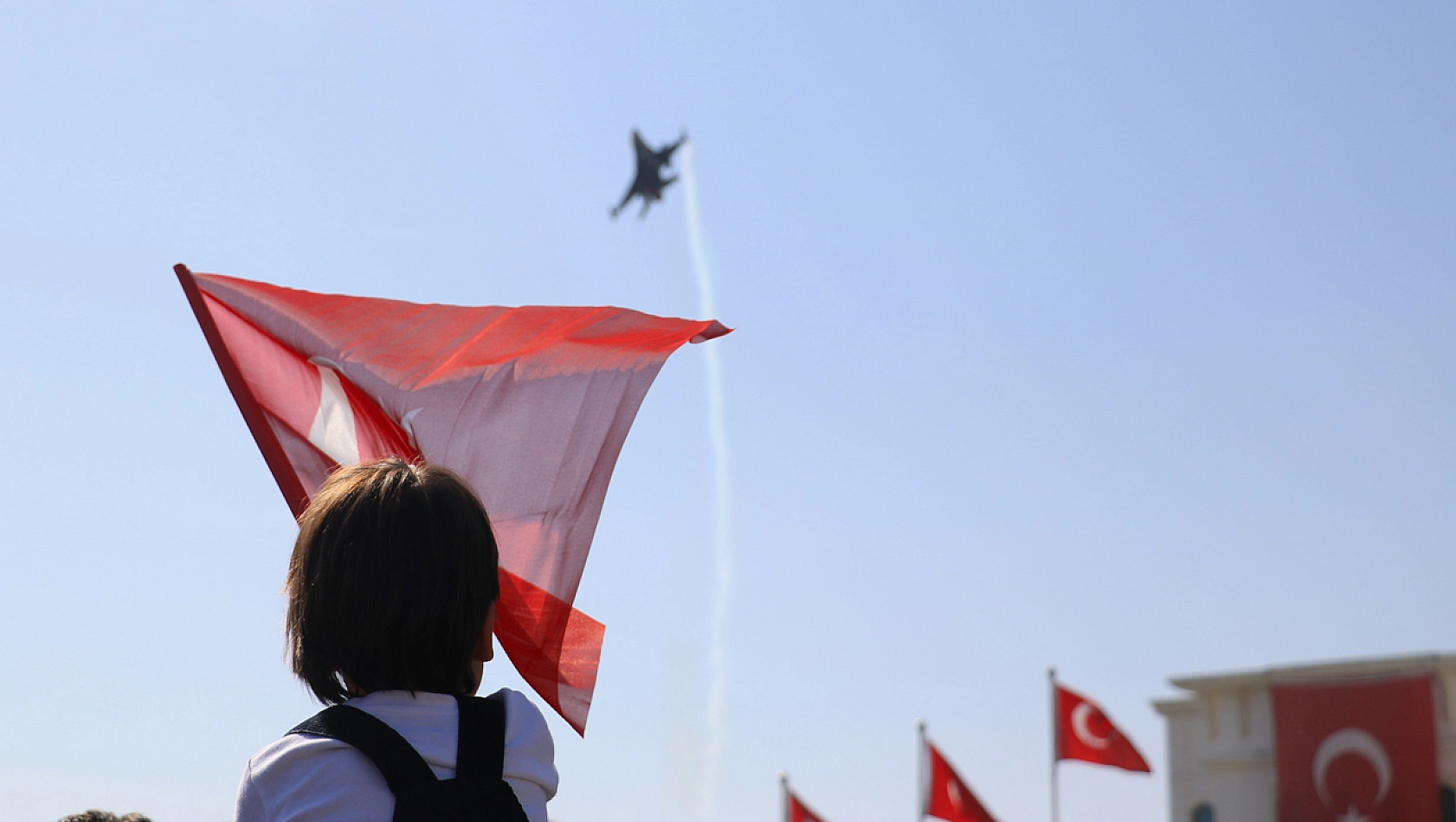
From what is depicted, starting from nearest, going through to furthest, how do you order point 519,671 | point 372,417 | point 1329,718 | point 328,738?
point 328,738 → point 519,671 → point 372,417 → point 1329,718

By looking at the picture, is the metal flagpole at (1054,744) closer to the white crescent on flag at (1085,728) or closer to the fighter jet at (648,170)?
the white crescent on flag at (1085,728)

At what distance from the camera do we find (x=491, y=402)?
15.7 feet

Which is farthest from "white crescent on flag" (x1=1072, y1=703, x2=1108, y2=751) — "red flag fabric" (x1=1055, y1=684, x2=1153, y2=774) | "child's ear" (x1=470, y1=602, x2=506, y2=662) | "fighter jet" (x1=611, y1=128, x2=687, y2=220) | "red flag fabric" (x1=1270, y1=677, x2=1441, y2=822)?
"child's ear" (x1=470, y1=602, x2=506, y2=662)

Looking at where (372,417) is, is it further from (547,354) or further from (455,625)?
(455,625)

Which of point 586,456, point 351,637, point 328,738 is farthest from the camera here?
point 586,456

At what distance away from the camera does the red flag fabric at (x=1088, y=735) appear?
2748 centimetres

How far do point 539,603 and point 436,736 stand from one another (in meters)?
2.23

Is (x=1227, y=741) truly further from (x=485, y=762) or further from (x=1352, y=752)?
(x=485, y=762)

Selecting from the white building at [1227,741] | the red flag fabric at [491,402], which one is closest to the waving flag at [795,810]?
the white building at [1227,741]

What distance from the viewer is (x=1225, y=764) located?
1302 inches

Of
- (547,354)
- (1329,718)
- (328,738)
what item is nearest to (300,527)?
(328,738)

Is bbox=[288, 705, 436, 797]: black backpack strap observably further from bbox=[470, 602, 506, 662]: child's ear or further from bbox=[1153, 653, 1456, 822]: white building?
bbox=[1153, 653, 1456, 822]: white building

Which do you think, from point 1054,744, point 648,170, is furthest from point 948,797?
point 648,170

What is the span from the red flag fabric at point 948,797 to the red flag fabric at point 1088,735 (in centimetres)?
227
